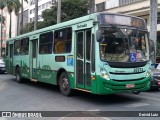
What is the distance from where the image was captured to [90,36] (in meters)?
10.7

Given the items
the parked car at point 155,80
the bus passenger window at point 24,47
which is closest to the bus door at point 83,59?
the parked car at point 155,80

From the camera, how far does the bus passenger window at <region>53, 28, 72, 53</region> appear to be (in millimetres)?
12127

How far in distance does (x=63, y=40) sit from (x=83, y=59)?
6.44ft

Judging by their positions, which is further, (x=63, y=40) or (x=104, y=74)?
(x=63, y=40)

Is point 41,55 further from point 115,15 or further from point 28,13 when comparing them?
point 28,13

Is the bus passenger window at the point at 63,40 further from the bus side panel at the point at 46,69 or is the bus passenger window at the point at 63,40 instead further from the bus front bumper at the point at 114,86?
the bus front bumper at the point at 114,86

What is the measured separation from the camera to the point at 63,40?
12633mm

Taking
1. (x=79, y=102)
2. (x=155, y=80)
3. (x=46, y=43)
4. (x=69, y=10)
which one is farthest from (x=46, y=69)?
(x=69, y=10)

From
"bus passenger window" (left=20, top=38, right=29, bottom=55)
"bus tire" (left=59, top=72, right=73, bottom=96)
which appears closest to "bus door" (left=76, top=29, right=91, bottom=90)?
"bus tire" (left=59, top=72, right=73, bottom=96)

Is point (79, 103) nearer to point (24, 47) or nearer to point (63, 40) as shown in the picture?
point (63, 40)

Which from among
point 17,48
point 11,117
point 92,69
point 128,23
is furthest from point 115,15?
point 17,48

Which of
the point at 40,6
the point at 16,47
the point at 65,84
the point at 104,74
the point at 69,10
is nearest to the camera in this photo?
the point at 104,74

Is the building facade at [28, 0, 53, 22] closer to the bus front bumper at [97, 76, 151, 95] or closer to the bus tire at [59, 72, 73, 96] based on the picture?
the bus tire at [59, 72, 73, 96]

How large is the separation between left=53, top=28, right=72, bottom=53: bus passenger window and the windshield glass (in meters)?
2.16
